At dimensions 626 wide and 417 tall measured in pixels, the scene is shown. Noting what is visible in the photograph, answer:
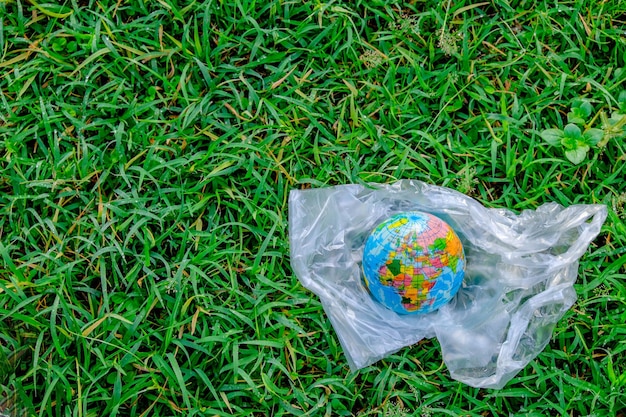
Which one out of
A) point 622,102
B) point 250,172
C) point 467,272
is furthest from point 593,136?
point 250,172

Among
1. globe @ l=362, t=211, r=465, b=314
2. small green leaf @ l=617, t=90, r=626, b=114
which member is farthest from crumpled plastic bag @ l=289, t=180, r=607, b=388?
small green leaf @ l=617, t=90, r=626, b=114

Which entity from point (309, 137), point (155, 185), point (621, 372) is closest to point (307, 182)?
point (309, 137)

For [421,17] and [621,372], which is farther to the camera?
[421,17]

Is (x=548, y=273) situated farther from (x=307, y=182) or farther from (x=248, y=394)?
(x=248, y=394)

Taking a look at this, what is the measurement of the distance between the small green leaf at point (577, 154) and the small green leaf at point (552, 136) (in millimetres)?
63

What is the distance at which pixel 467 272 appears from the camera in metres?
2.62

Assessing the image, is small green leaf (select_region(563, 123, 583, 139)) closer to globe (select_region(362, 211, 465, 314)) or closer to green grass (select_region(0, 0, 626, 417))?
green grass (select_region(0, 0, 626, 417))

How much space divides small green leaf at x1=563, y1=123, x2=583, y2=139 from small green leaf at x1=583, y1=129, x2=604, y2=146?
0.03 metres

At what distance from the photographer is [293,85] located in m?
2.84

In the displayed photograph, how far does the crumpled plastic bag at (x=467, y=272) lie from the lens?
8.04ft

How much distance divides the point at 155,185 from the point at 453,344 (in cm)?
130

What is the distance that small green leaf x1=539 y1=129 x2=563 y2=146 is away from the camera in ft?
8.94

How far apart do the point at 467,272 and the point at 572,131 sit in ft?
2.29

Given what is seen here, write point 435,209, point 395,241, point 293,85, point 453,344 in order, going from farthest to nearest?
point 293,85
point 435,209
point 453,344
point 395,241
